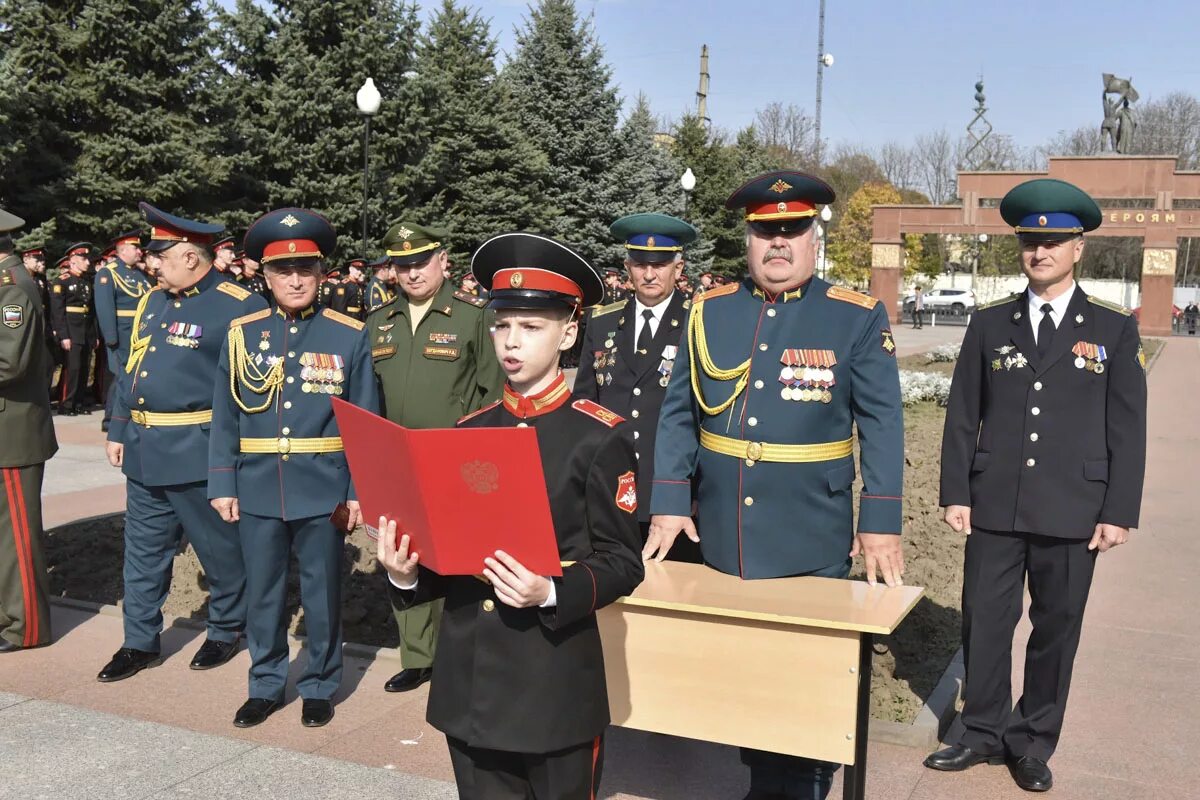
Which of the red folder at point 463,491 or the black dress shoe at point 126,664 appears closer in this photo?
the red folder at point 463,491

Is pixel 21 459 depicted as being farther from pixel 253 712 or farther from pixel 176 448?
pixel 253 712

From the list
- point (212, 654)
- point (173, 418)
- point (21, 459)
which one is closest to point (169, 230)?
point (173, 418)

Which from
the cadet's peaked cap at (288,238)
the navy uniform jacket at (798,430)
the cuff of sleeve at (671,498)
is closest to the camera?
the navy uniform jacket at (798,430)

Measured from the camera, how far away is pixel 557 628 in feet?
8.74

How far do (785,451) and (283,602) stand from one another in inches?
98.8

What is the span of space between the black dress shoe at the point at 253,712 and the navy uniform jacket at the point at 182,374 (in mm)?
1236

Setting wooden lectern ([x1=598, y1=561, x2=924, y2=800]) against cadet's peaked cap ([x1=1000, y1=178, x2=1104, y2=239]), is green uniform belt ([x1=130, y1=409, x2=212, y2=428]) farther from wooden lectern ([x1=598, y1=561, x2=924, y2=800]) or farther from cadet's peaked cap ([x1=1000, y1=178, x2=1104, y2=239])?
cadet's peaked cap ([x1=1000, y1=178, x2=1104, y2=239])

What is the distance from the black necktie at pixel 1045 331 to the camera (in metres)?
4.35

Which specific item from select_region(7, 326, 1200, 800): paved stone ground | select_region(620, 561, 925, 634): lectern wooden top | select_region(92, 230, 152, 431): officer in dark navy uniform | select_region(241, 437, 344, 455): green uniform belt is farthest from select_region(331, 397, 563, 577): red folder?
select_region(92, 230, 152, 431): officer in dark navy uniform

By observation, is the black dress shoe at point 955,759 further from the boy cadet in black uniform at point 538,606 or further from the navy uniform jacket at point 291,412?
the navy uniform jacket at point 291,412

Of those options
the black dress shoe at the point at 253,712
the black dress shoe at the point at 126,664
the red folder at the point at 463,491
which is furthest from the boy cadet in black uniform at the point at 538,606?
the black dress shoe at the point at 126,664

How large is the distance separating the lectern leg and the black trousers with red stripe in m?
4.50

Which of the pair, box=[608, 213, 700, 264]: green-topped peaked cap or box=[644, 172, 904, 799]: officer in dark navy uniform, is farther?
box=[608, 213, 700, 264]: green-topped peaked cap

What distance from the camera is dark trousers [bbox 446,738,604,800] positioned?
9.20 ft
